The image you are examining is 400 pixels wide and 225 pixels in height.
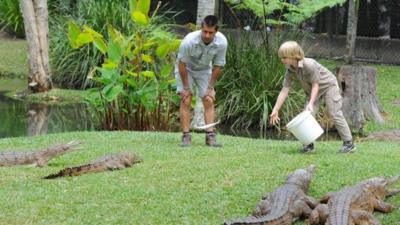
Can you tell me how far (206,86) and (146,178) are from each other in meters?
1.98

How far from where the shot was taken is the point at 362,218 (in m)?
4.82

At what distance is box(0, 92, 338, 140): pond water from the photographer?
10867 mm

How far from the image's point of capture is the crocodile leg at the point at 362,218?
4.79 metres

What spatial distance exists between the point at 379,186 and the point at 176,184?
1.55 m

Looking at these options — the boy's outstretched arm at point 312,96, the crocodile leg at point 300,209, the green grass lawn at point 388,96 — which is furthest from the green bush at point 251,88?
the crocodile leg at point 300,209

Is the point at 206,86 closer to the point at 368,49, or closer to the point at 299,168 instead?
the point at 299,168

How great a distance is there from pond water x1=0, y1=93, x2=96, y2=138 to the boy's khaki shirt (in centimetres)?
452

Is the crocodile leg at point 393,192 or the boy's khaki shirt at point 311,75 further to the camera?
the boy's khaki shirt at point 311,75

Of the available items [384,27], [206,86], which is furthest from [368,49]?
[206,86]

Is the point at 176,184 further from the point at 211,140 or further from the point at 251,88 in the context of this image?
the point at 251,88

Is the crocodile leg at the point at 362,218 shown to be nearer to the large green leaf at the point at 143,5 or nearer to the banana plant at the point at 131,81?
the banana plant at the point at 131,81

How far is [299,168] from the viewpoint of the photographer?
6.02 m

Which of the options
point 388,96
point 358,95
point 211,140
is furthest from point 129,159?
point 388,96

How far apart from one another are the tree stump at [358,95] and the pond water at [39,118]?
3.67m
